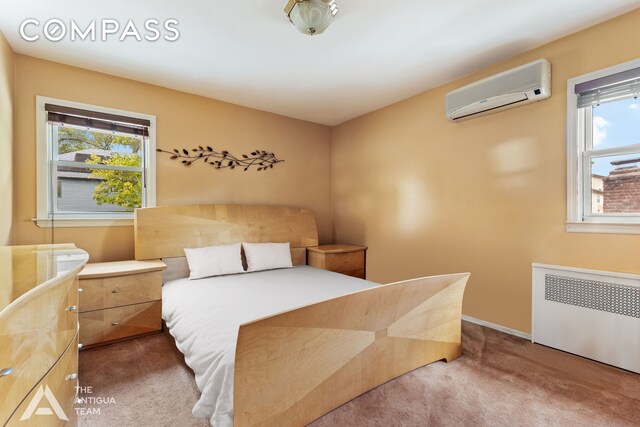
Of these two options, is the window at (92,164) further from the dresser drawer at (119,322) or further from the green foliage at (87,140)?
the dresser drawer at (119,322)

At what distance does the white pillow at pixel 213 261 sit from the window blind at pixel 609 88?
333cm

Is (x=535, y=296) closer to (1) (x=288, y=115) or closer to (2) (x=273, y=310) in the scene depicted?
(2) (x=273, y=310)

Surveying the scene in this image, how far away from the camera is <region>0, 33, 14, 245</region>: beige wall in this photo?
2246 mm

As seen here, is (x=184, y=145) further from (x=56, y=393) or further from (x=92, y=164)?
(x=56, y=393)

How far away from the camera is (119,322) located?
247cm

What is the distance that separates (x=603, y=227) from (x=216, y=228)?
3447 millimetres

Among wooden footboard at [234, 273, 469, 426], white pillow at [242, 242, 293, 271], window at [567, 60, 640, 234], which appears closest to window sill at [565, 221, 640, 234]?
window at [567, 60, 640, 234]

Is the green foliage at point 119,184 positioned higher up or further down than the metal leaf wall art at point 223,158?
further down

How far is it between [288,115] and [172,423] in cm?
362

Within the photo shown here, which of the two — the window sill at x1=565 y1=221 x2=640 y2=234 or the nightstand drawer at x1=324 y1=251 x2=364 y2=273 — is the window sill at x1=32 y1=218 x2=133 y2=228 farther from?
the window sill at x1=565 y1=221 x2=640 y2=234

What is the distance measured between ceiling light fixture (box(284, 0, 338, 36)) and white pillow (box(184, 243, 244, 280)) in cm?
222

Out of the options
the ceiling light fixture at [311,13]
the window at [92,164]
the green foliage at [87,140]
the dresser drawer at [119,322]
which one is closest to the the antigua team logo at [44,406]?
the dresser drawer at [119,322]

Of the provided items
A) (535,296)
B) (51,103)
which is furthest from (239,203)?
(535,296)

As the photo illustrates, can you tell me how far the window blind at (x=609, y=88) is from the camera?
2.13m
